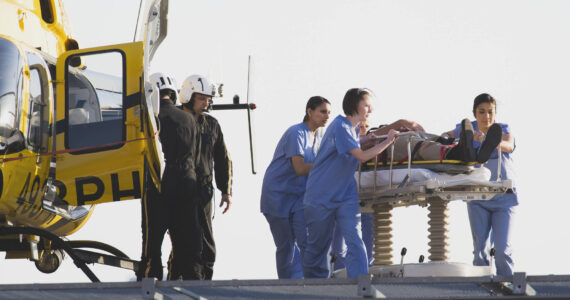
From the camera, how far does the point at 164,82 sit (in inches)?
419

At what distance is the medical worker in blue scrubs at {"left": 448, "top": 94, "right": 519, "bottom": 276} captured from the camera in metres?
10.1

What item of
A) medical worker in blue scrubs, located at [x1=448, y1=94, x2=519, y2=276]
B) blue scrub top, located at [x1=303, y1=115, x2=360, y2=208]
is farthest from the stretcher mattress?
medical worker in blue scrubs, located at [x1=448, y1=94, x2=519, y2=276]

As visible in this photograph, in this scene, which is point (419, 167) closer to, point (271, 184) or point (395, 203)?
point (395, 203)

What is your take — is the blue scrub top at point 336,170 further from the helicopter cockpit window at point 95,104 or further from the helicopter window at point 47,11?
the helicopter window at point 47,11

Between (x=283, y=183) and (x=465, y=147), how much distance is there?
2303 millimetres

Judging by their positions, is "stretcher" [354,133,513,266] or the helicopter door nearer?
"stretcher" [354,133,513,266]

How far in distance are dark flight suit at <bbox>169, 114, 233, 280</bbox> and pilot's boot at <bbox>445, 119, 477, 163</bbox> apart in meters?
2.40

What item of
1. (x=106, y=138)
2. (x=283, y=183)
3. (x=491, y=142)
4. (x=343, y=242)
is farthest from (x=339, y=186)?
(x=106, y=138)

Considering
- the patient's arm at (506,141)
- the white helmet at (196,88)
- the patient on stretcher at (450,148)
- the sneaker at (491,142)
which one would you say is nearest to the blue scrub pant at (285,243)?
the white helmet at (196,88)

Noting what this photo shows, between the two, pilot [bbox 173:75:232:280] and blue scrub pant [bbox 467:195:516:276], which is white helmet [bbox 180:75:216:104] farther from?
blue scrub pant [bbox 467:195:516:276]

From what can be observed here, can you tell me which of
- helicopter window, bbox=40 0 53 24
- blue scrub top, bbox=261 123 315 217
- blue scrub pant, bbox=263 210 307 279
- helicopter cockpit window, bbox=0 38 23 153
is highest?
helicopter window, bbox=40 0 53 24

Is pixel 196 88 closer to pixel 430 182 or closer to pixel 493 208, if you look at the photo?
pixel 430 182

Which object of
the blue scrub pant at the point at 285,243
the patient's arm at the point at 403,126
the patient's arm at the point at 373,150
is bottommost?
the blue scrub pant at the point at 285,243

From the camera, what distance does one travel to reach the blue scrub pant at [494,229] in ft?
32.9
